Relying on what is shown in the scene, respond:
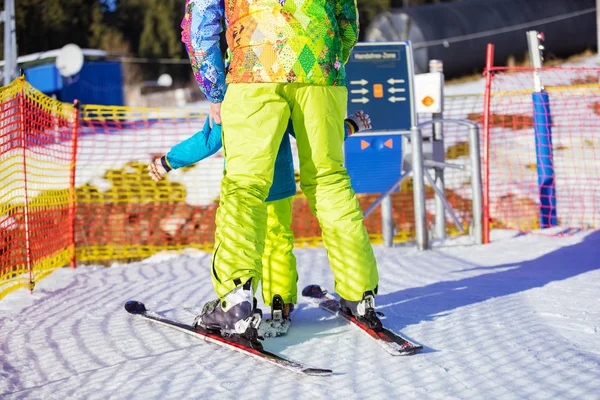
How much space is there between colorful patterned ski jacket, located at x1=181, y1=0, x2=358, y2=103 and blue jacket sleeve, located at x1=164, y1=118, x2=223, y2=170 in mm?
465

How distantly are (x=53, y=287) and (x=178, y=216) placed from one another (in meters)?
4.31

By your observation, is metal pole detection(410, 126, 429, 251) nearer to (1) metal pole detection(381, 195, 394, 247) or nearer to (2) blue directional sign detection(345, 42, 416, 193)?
(2) blue directional sign detection(345, 42, 416, 193)

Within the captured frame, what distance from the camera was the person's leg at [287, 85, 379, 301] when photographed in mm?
3104

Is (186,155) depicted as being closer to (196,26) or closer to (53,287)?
(196,26)

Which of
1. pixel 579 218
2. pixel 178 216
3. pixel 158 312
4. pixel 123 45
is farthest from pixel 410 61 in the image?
pixel 123 45

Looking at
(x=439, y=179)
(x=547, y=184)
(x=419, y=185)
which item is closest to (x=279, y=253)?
(x=419, y=185)

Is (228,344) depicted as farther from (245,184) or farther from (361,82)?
(361,82)

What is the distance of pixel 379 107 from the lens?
20.4 ft

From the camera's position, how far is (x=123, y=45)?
34438mm

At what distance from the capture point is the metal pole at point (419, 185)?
5.98 m

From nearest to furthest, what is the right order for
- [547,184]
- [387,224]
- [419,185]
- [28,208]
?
[28,208] < [419,185] < [387,224] < [547,184]

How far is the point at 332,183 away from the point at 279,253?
48 centimetres

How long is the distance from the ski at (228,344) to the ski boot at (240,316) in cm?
3

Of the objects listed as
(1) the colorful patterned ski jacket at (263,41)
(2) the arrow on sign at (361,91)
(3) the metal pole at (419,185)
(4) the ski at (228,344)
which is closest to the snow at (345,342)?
(4) the ski at (228,344)
